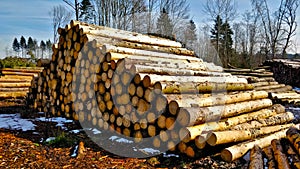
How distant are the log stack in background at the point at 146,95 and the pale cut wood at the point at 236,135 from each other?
2 cm

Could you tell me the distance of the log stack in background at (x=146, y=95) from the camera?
14.8 feet

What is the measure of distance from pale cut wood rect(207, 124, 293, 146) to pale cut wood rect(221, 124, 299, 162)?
13 cm

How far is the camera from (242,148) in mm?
4324

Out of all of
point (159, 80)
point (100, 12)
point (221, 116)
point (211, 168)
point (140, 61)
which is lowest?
point (211, 168)

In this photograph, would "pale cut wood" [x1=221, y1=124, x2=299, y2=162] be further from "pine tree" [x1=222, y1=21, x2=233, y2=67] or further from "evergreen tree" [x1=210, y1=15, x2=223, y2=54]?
"pine tree" [x1=222, y1=21, x2=233, y2=67]

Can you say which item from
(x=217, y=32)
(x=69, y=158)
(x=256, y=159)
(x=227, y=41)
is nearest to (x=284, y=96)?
(x=256, y=159)

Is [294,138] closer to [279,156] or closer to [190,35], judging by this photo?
[279,156]

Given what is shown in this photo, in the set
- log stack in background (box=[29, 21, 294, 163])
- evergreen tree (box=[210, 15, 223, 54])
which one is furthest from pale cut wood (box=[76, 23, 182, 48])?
evergreen tree (box=[210, 15, 223, 54])

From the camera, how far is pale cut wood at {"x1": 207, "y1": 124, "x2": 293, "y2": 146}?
A: 13.9 feet

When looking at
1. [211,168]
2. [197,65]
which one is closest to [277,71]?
[197,65]

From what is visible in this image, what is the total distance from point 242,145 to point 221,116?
72 centimetres

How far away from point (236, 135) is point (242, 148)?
313mm

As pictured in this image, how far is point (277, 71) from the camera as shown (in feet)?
59.3

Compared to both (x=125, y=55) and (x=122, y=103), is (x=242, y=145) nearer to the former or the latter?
(x=122, y=103)
